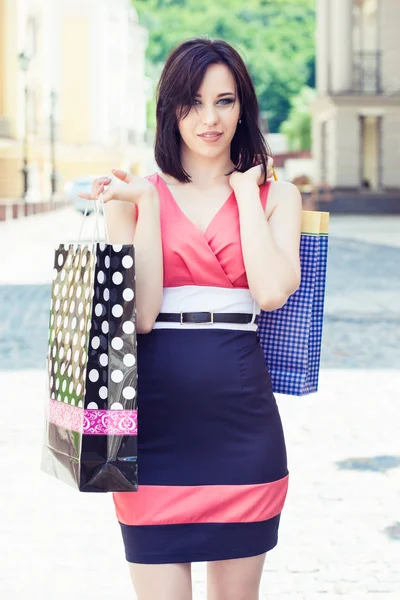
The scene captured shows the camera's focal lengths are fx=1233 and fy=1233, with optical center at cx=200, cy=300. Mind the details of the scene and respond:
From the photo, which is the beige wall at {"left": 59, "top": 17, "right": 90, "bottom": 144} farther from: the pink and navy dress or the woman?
the pink and navy dress

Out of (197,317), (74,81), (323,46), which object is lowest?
(197,317)

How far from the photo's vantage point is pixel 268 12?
4198 inches

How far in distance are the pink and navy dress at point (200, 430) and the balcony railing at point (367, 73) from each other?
4494 cm

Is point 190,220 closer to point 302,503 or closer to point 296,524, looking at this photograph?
point 296,524

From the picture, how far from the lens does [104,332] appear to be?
255cm

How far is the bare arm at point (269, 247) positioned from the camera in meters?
2.69

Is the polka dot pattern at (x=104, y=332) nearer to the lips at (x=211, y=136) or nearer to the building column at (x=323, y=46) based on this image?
the lips at (x=211, y=136)

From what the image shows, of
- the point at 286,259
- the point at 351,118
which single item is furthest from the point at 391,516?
the point at 351,118

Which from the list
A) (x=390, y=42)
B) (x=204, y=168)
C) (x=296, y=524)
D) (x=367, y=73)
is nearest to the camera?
(x=204, y=168)

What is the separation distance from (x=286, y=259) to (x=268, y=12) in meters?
107

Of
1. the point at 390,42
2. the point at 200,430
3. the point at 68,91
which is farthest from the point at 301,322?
the point at 68,91

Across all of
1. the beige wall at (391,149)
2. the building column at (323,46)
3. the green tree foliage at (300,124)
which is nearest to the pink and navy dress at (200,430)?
the beige wall at (391,149)

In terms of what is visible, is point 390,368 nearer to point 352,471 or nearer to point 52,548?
point 352,471

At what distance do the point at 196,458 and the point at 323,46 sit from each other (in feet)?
167
